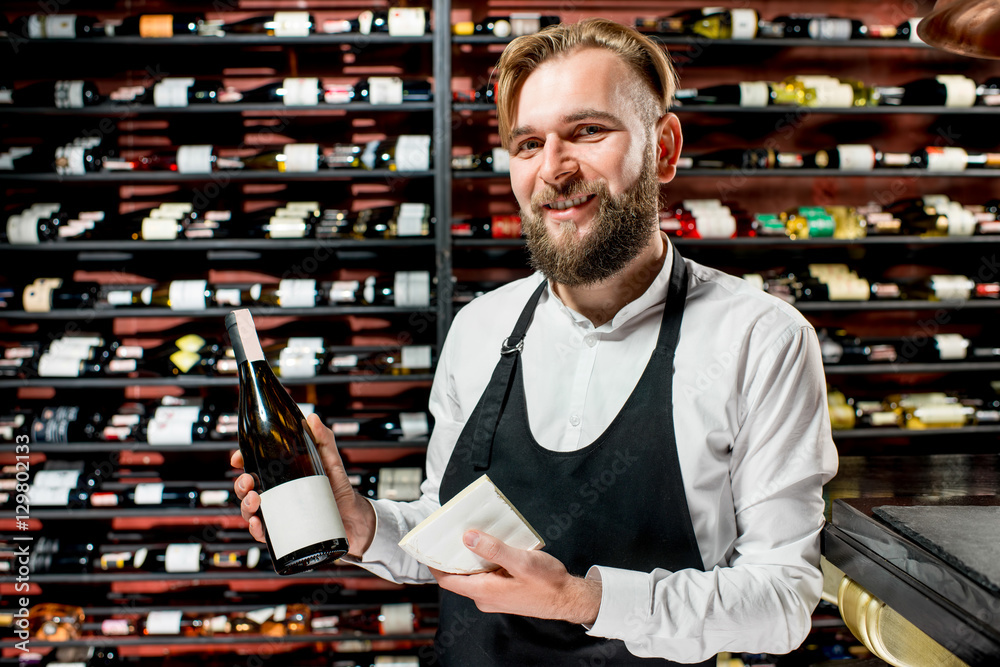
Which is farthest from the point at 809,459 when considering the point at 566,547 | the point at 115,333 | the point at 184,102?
the point at 115,333

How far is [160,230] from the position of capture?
2.91 m

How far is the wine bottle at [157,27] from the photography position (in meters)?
2.84

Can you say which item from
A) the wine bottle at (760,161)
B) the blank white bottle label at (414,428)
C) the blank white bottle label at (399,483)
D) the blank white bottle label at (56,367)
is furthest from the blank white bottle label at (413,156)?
the blank white bottle label at (56,367)

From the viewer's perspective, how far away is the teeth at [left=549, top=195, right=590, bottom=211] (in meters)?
1.19

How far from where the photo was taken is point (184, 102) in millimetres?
2861

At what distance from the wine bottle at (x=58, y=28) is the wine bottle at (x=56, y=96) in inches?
7.7

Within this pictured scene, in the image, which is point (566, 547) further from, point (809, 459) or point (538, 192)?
point (538, 192)

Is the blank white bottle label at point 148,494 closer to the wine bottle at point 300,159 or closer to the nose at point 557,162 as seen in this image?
the wine bottle at point 300,159

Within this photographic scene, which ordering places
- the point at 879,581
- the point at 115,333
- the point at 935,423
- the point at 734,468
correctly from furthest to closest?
1. the point at 115,333
2. the point at 935,423
3. the point at 734,468
4. the point at 879,581

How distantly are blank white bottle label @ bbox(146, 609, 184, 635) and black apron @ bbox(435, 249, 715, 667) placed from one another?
2213 mm

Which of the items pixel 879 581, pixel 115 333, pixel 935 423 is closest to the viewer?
pixel 879 581

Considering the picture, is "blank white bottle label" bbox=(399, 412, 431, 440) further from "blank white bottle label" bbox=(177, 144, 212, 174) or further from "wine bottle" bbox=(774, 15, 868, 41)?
"wine bottle" bbox=(774, 15, 868, 41)

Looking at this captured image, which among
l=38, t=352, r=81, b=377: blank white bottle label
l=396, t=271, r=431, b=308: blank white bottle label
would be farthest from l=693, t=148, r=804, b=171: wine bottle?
l=38, t=352, r=81, b=377: blank white bottle label

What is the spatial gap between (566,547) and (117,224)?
2.77 meters
